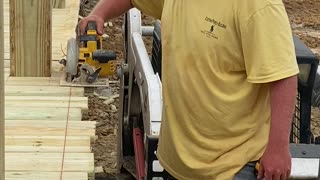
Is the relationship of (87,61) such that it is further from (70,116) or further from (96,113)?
(96,113)

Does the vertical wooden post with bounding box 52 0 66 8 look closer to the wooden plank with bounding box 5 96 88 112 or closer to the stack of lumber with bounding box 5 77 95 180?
the stack of lumber with bounding box 5 77 95 180

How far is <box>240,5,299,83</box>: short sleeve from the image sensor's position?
8.03 ft

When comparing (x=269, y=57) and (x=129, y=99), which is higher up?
(x=269, y=57)

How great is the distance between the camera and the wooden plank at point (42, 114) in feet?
14.4

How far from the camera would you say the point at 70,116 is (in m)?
4.44

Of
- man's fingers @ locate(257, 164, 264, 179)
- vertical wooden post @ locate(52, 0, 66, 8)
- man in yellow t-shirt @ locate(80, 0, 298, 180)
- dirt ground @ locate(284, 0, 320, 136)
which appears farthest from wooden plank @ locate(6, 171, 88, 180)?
dirt ground @ locate(284, 0, 320, 136)

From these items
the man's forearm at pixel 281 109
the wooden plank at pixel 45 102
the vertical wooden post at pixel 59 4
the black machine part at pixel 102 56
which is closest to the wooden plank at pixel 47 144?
the wooden plank at pixel 45 102

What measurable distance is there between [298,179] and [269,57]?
0.44 m

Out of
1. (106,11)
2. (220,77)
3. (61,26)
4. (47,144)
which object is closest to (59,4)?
(61,26)

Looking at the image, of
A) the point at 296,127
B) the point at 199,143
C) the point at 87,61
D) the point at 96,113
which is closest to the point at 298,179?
the point at 199,143

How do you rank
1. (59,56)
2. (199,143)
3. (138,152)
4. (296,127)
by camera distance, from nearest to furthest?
(199,143), (296,127), (138,152), (59,56)

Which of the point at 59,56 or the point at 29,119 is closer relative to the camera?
the point at 29,119

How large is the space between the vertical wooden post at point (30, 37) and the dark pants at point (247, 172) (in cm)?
265

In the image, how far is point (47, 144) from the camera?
3945 millimetres
